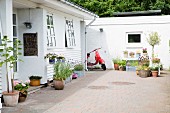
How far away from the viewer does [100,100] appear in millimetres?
8234

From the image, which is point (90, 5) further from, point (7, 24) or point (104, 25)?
point (7, 24)

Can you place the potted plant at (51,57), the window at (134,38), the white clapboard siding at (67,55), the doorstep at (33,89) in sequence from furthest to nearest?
1. the window at (134,38)
2. the white clapboard siding at (67,55)
3. the potted plant at (51,57)
4. the doorstep at (33,89)

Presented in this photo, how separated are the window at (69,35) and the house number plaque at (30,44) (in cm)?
343

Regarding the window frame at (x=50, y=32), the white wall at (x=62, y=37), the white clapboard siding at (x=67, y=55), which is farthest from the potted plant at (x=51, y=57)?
the window frame at (x=50, y=32)

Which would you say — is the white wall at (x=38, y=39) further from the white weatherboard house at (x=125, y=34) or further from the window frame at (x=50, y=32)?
the white weatherboard house at (x=125, y=34)

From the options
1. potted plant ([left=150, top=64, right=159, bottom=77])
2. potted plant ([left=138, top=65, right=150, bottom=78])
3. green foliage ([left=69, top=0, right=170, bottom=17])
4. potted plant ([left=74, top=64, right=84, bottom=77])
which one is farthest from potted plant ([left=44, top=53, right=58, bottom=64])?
green foliage ([left=69, top=0, right=170, bottom=17])

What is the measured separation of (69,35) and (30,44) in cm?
394

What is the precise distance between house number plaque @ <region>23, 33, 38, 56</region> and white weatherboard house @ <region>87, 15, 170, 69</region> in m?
8.31

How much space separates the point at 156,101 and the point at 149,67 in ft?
21.0

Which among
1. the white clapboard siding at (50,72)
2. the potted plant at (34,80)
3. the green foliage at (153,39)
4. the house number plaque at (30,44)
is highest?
the green foliage at (153,39)

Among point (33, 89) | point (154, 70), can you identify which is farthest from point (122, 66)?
point (33, 89)

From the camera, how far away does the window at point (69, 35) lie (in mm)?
14109

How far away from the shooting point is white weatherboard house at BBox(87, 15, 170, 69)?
1778 centimetres

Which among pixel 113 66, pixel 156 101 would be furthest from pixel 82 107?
pixel 113 66
